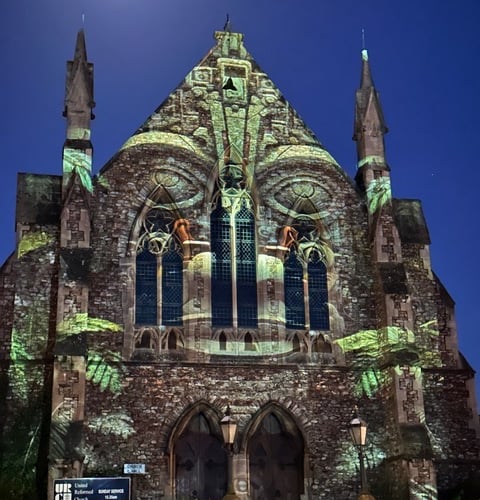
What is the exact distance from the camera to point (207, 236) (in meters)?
25.5

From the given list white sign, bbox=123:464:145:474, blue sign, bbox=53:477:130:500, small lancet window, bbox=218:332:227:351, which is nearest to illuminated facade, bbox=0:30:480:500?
small lancet window, bbox=218:332:227:351

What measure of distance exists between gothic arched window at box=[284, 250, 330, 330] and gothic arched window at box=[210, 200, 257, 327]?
3.30 feet

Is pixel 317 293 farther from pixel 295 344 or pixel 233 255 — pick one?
pixel 233 255

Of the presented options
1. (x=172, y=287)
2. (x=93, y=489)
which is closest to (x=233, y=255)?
(x=172, y=287)

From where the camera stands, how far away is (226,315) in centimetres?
2511

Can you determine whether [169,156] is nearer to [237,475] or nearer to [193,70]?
[193,70]

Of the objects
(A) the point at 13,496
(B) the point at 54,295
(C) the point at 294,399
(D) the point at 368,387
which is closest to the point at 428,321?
(D) the point at 368,387

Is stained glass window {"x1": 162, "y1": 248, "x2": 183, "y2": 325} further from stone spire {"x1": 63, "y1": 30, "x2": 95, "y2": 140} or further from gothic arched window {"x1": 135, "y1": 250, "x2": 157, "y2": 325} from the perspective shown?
stone spire {"x1": 63, "y1": 30, "x2": 95, "y2": 140}

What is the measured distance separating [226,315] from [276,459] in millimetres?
4035

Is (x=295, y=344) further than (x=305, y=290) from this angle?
No

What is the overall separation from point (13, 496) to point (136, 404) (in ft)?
12.1

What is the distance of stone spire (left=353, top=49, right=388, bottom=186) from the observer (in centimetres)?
2725

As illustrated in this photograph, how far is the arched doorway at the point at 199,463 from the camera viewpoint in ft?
76.5

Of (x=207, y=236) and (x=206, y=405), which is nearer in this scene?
(x=206, y=405)
